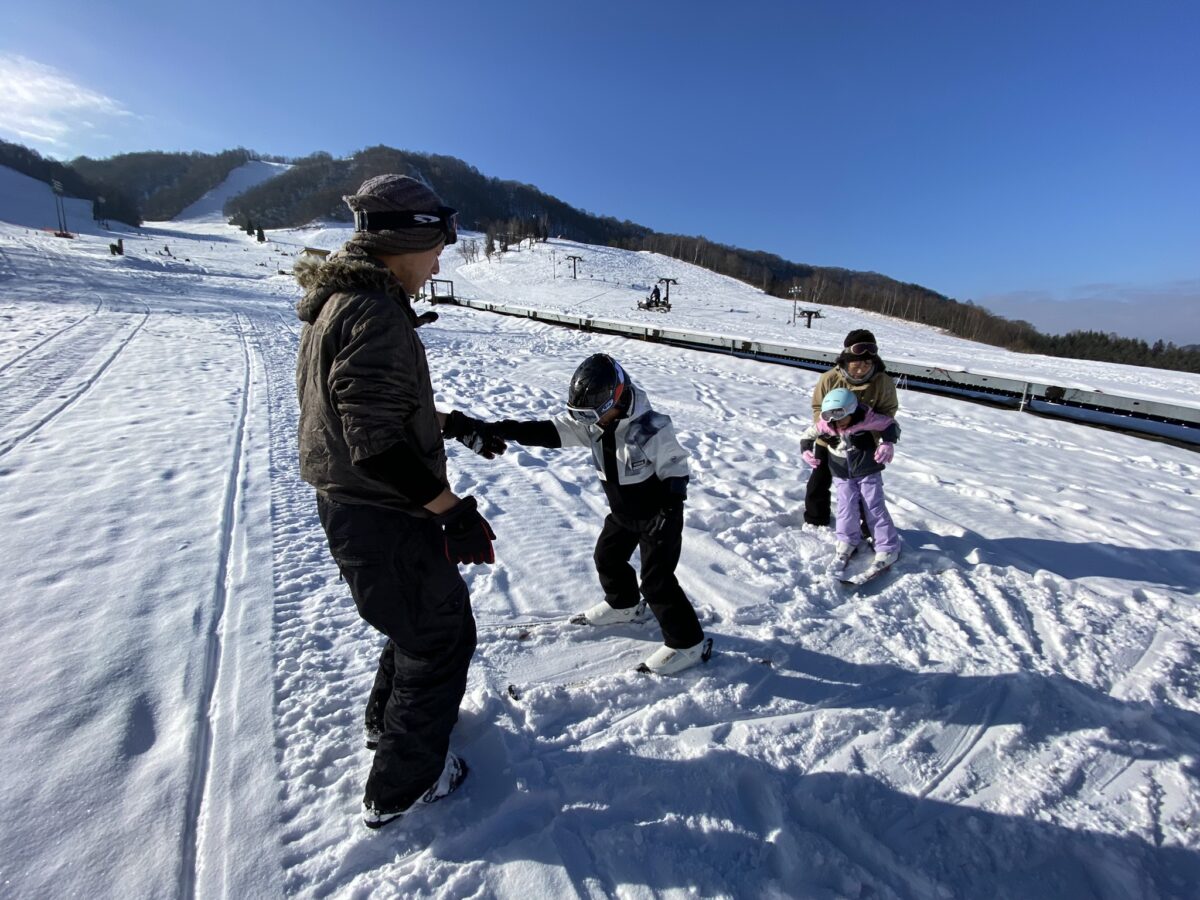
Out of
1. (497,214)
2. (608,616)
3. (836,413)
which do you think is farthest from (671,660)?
(497,214)

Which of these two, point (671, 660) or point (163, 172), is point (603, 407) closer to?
point (671, 660)

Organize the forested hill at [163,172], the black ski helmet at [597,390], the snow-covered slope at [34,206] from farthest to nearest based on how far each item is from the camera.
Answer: the forested hill at [163,172] < the snow-covered slope at [34,206] < the black ski helmet at [597,390]

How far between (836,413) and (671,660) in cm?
228

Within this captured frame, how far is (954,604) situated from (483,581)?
3.26 m

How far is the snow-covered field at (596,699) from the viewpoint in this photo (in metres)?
2.01

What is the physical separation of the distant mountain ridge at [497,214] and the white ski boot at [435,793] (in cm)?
5230

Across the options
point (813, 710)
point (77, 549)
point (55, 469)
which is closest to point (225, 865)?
point (813, 710)

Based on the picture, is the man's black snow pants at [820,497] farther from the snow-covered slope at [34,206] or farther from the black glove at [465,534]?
the snow-covered slope at [34,206]

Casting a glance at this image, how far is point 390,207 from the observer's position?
1.86 m

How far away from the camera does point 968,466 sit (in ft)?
22.5

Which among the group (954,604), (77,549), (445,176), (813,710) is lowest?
(77,549)

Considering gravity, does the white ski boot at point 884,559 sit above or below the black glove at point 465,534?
below

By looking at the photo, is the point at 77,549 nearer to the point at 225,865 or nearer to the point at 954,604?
the point at 225,865

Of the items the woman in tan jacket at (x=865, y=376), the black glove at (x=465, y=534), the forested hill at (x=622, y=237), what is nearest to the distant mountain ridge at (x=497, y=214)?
the forested hill at (x=622, y=237)
